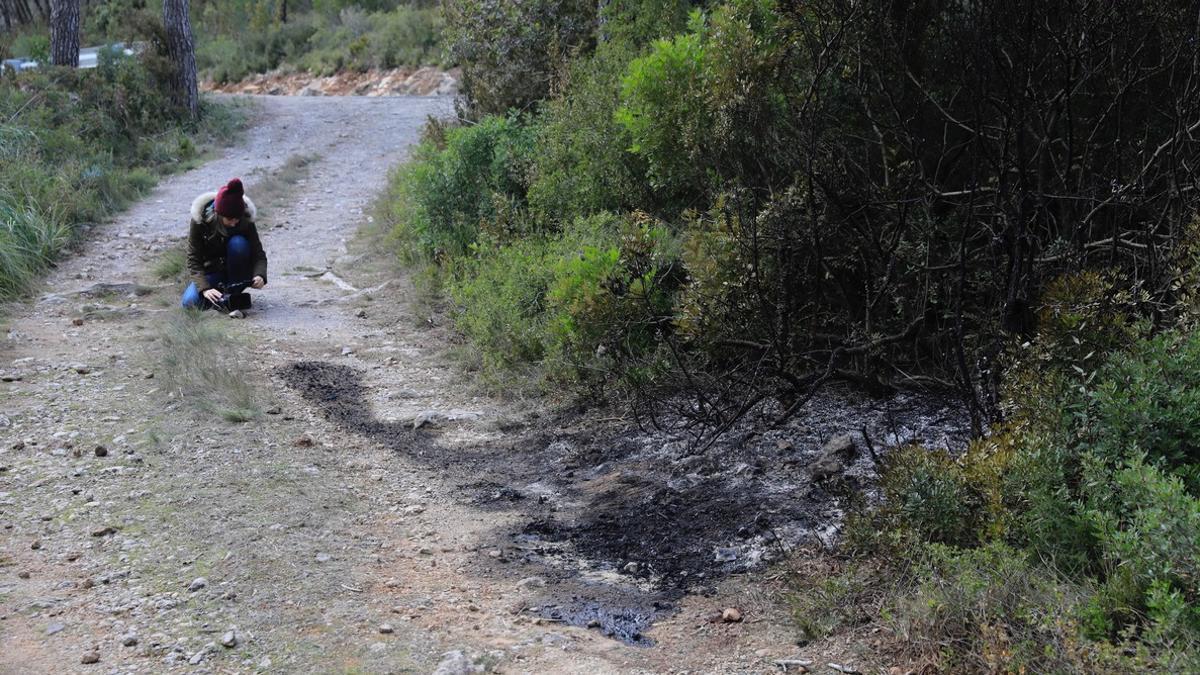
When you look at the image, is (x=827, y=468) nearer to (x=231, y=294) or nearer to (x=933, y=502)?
(x=933, y=502)

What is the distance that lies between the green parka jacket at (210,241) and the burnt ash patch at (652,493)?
2.93 m

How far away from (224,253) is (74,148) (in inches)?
254

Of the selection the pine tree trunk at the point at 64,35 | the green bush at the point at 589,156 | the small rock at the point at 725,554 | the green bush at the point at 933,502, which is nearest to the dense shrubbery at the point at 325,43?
the pine tree trunk at the point at 64,35

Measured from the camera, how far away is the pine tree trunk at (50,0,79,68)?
1756 cm

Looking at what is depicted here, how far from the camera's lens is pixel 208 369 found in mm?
6906

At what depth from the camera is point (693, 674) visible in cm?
358

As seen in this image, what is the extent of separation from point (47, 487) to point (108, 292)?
4585mm

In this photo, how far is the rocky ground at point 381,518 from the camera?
12.5 feet

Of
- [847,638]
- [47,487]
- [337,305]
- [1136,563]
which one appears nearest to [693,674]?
[847,638]

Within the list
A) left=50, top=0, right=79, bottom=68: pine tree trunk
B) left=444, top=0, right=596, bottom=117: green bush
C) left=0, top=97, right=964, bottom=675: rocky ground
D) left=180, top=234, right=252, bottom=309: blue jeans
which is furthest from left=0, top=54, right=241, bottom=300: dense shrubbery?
left=444, top=0, right=596, bottom=117: green bush

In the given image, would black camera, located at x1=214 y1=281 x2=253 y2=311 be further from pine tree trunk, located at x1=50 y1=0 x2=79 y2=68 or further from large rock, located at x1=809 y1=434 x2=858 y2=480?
pine tree trunk, located at x1=50 y1=0 x2=79 y2=68

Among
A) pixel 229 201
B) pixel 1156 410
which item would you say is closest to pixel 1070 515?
pixel 1156 410

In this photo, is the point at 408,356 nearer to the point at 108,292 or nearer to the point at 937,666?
the point at 108,292

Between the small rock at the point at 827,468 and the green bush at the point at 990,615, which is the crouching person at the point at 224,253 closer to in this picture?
the small rock at the point at 827,468
